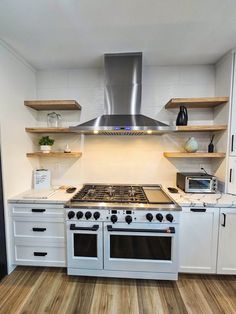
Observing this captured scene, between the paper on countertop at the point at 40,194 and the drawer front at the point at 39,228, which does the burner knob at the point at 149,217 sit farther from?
the paper on countertop at the point at 40,194

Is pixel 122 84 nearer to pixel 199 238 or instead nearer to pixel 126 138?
pixel 126 138

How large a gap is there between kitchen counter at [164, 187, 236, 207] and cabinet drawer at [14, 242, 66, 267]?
1.43 metres

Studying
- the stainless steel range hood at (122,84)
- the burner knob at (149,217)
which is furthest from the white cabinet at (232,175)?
the stainless steel range hood at (122,84)

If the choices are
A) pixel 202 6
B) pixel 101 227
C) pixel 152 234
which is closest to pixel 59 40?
pixel 202 6

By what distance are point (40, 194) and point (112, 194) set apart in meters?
0.89

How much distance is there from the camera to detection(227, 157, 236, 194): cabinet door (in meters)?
2.06

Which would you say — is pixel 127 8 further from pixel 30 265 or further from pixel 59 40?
pixel 30 265

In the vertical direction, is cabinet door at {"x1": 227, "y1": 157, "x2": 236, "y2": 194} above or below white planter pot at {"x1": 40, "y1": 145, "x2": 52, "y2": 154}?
below

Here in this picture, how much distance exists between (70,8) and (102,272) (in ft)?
8.12

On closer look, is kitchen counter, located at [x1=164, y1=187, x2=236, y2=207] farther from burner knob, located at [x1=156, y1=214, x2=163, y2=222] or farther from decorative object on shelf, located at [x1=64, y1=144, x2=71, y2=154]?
decorative object on shelf, located at [x1=64, y1=144, x2=71, y2=154]

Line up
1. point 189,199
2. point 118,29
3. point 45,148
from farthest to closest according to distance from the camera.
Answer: point 45,148 → point 189,199 → point 118,29

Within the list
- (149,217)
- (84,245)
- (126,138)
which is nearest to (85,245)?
(84,245)

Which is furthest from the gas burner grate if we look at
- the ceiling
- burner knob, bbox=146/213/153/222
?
the ceiling

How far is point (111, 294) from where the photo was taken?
5.54 ft
